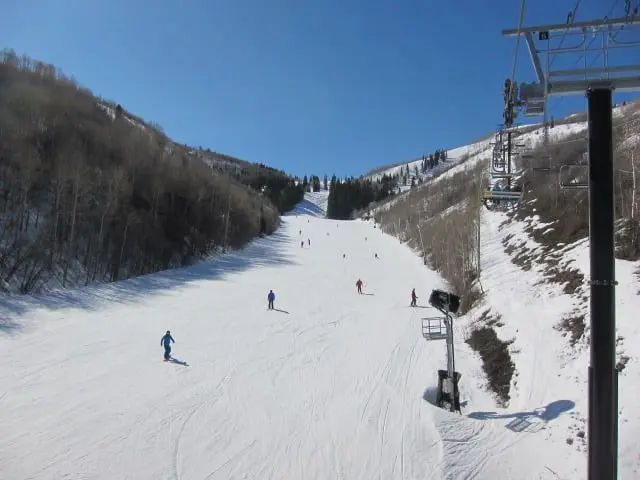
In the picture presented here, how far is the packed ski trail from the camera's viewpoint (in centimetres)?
1143

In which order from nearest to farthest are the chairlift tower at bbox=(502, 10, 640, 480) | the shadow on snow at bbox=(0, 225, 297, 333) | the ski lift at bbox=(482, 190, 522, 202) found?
1. the chairlift tower at bbox=(502, 10, 640, 480)
2. the ski lift at bbox=(482, 190, 522, 202)
3. the shadow on snow at bbox=(0, 225, 297, 333)

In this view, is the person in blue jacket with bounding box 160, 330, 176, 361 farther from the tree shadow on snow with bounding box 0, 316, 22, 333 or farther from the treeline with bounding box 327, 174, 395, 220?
the treeline with bounding box 327, 174, 395, 220

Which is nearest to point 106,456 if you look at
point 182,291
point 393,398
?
point 393,398

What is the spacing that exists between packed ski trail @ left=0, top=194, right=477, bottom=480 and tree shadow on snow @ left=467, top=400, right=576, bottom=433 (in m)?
2.45

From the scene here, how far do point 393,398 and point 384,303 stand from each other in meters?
17.7

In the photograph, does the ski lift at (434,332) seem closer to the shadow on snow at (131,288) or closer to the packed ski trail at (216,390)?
the packed ski trail at (216,390)

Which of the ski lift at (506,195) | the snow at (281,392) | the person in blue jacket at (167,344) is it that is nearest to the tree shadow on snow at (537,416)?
the snow at (281,392)

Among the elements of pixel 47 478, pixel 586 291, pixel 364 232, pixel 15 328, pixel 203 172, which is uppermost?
pixel 203 172

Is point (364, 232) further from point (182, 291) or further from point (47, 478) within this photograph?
point (47, 478)

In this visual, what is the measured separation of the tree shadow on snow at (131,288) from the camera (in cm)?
2377

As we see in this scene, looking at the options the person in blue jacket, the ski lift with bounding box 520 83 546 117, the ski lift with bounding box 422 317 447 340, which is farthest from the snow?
the ski lift with bounding box 520 83 546 117

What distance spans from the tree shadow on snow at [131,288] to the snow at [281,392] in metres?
0.22

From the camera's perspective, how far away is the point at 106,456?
11094mm

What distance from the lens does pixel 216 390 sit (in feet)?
51.8
